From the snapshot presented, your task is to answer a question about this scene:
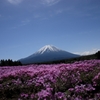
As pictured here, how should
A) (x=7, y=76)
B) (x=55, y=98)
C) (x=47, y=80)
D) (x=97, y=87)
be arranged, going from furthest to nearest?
(x=7, y=76) → (x=47, y=80) → (x=97, y=87) → (x=55, y=98)

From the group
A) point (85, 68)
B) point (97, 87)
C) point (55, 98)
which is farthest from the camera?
point (85, 68)

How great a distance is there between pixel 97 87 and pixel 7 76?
696 cm

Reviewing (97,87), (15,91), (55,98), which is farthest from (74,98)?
(15,91)

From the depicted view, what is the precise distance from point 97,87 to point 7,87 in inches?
187

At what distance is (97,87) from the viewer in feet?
29.6

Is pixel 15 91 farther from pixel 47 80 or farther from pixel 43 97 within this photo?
pixel 43 97

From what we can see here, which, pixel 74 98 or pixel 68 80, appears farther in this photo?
pixel 68 80

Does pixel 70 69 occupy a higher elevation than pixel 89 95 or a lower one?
higher

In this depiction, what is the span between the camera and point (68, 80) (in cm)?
991

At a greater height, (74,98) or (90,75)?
(90,75)

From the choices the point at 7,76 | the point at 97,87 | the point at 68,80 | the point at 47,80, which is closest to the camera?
the point at 97,87

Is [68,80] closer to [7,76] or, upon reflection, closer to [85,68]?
[85,68]

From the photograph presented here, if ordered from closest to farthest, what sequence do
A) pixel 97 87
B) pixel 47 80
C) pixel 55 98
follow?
1. pixel 55 98
2. pixel 97 87
3. pixel 47 80

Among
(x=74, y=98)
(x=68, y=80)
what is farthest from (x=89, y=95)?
(x=68, y=80)
